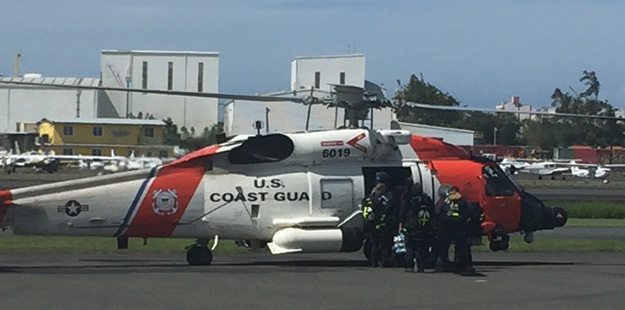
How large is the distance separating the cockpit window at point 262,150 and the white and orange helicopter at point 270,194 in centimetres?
2

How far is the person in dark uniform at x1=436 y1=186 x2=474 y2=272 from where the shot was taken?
692 inches

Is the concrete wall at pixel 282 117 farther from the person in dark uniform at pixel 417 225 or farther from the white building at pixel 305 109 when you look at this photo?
the person in dark uniform at pixel 417 225

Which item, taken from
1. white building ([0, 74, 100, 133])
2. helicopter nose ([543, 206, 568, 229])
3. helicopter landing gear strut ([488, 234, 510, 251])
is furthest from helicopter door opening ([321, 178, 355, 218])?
white building ([0, 74, 100, 133])

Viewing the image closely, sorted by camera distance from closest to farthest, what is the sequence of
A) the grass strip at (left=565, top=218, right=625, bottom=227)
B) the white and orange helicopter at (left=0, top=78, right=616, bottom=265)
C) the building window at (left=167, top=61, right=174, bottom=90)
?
1. the white and orange helicopter at (left=0, top=78, right=616, bottom=265)
2. the grass strip at (left=565, top=218, right=625, bottom=227)
3. the building window at (left=167, top=61, right=174, bottom=90)

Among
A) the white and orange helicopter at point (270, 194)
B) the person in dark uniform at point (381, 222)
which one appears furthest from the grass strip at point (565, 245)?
the person in dark uniform at point (381, 222)

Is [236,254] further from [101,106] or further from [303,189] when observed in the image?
[101,106]

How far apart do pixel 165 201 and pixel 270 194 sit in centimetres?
186

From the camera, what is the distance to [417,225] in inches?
696

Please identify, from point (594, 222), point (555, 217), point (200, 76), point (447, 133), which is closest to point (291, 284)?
point (555, 217)

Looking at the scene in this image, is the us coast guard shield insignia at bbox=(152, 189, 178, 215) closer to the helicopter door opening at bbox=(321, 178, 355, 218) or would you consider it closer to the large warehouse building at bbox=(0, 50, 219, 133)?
the helicopter door opening at bbox=(321, 178, 355, 218)

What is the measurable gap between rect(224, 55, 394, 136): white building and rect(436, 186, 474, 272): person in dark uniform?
2404 millimetres

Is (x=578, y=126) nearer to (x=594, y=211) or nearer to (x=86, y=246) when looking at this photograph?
(x=594, y=211)

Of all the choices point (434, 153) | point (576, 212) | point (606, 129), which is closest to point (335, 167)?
point (434, 153)

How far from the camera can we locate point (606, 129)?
104m
